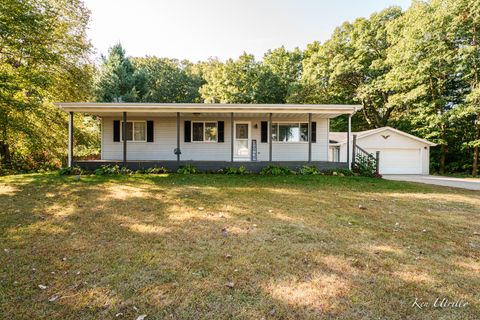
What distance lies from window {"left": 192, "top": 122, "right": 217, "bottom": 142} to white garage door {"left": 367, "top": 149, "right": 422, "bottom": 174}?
458 inches

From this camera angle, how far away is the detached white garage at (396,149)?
16.9 meters

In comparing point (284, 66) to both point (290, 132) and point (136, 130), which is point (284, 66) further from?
point (136, 130)

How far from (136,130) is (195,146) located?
3.13 meters

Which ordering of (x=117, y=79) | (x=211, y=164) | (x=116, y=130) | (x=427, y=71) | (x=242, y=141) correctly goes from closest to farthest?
(x=211, y=164), (x=116, y=130), (x=242, y=141), (x=427, y=71), (x=117, y=79)

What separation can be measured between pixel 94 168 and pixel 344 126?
2207cm

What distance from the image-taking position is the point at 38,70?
43.4 ft

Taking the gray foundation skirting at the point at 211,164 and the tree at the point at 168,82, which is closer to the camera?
the gray foundation skirting at the point at 211,164

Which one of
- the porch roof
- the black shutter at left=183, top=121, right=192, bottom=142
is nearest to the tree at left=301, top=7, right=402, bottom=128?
the porch roof

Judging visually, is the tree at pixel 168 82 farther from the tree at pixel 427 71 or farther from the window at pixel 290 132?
the tree at pixel 427 71

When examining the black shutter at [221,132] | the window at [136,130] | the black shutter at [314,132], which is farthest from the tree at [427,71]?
the window at [136,130]

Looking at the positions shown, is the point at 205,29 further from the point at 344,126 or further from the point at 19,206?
the point at 19,206

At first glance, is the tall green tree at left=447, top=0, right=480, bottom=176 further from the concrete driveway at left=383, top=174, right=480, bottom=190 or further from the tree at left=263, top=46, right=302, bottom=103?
the tree at left=263, top=46, right=302, bottom=103

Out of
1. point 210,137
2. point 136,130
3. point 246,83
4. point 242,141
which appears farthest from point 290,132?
point 246,83

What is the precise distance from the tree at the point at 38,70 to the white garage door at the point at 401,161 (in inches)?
759
